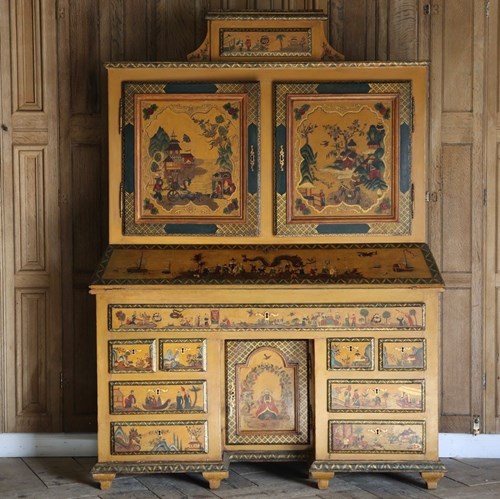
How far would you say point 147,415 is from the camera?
190 inches

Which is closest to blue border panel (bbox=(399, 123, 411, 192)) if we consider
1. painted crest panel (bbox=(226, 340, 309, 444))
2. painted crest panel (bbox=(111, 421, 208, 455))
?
painted crest panel (bbox=(226, 340, 309, 444))

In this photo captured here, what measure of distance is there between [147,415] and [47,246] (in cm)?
138

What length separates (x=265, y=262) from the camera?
491 centimetres

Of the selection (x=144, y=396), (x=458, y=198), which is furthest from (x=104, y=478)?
(x=458, y=198)

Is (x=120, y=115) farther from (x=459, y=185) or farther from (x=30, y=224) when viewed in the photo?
(x=459, y=185)

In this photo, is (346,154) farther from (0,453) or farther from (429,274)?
(0,453)

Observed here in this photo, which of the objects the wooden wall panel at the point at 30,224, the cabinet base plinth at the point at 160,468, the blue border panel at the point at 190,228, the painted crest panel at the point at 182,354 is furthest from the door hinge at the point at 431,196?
the wooden wall panel at the point at 30,224

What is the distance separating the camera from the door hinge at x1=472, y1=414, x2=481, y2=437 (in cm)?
548

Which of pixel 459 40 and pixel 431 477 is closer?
pixel 431 477

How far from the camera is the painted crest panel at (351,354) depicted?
15.7 ft

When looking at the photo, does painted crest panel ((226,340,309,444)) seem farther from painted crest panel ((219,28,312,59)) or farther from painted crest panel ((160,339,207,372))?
painted crest panel ((219,28,312,59))

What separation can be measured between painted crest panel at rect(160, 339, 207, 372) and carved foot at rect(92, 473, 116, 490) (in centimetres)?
65

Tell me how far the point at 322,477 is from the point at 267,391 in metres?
0.55

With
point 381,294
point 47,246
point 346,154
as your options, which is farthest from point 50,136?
point 381,294
